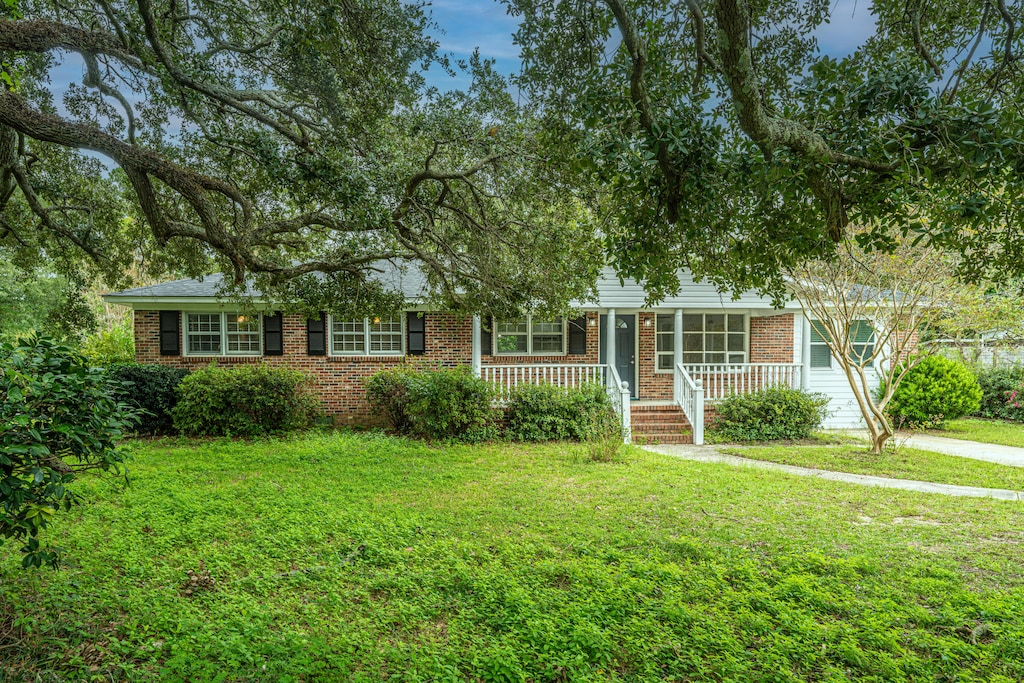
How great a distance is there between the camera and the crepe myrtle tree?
20.2ft

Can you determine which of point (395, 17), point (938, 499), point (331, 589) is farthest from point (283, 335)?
point (938, 499)

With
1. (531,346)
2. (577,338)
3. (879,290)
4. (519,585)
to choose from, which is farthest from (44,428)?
(577,338)

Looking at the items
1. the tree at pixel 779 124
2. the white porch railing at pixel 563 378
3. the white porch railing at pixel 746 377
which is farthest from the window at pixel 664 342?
the tree at pixel 779 124

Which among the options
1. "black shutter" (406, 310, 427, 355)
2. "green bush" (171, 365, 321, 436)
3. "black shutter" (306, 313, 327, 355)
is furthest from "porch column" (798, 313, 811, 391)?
"green bush" (171, 365, 321, 436)

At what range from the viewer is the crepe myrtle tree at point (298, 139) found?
616cm

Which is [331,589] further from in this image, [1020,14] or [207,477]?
[1020,14]

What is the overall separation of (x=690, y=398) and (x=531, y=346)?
4098 mm

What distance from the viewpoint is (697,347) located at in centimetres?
1509

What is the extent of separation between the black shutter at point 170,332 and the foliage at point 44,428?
1124 cm

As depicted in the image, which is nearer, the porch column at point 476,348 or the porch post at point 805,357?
the porch column at point 476,348

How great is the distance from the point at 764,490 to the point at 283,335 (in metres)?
10.8

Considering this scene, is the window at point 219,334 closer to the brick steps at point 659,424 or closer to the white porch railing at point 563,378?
the white porch railing at point 563,378

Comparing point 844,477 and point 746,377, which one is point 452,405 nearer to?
point 844,477

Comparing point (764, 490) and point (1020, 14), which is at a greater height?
point (1020, 14)
